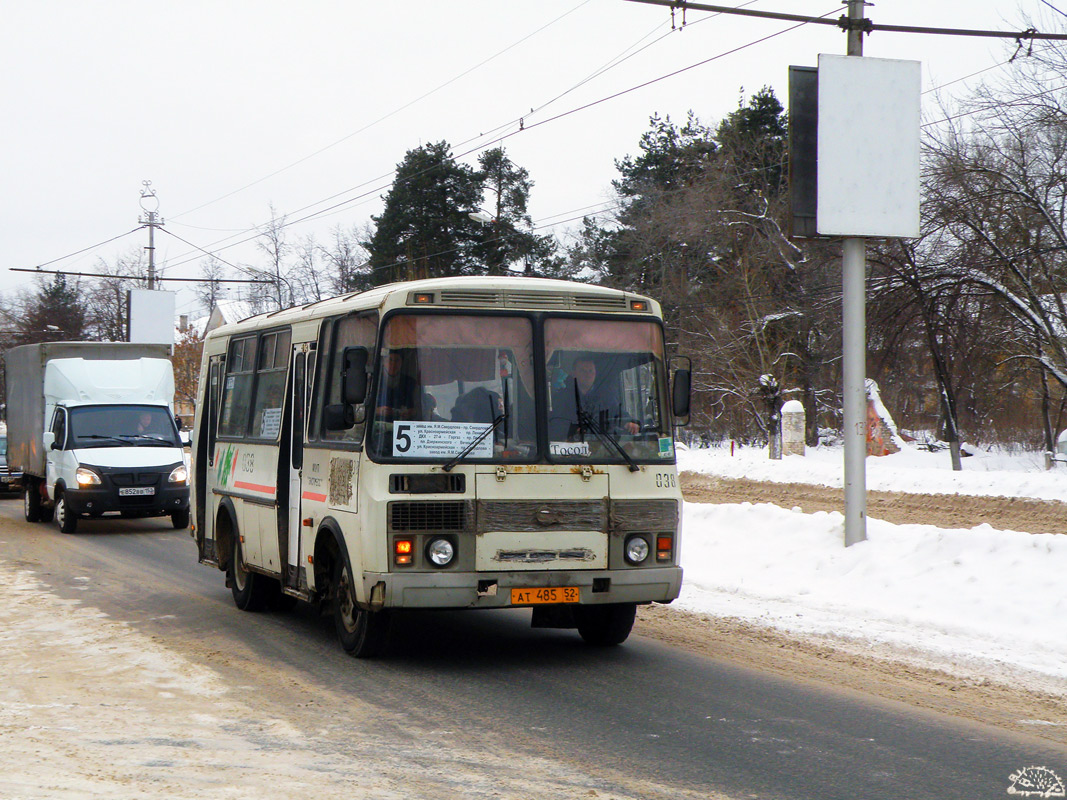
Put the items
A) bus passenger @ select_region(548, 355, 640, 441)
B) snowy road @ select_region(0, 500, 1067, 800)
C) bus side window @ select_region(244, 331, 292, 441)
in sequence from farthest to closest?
bus side window @ select_region(244, 331, 292, 441) → bus passenger @ select_region(548, 355, 640, 441) → snowy road @ select_region(0, 500, 1067, 800)

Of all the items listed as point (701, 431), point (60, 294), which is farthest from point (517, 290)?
point (60, 294)

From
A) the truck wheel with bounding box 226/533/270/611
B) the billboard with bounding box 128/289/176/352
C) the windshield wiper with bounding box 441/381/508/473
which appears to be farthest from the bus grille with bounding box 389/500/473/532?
the billboard with bounding box 128/289/176/352

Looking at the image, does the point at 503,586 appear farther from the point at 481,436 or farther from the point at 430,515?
the point at 481,436

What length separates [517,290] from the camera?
28.7 feet

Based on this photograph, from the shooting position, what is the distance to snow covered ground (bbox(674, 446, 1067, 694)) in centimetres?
952

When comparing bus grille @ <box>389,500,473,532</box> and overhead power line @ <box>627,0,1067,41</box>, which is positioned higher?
overhead power line @ <box>627,0,1067,41</box>

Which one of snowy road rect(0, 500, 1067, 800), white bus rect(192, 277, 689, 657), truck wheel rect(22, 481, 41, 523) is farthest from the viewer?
truck wheel rect(22, 481, 41, 523)

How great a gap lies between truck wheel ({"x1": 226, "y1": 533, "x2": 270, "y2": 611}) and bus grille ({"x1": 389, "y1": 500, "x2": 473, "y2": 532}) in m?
3.45


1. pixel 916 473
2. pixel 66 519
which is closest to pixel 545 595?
pixel 66 519

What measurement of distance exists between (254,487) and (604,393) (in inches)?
152

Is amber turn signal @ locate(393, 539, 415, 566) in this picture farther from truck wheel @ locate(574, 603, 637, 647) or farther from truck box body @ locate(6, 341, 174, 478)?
truck box body @ locate(6, 341, 174, 478)

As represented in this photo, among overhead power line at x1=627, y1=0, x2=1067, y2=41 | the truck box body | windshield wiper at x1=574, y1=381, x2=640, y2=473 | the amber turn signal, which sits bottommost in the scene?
the amber turn signal

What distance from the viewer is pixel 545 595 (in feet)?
27.6

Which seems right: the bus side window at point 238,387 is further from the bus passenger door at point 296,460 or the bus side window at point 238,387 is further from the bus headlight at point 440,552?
the bus headlight at point 440,552
